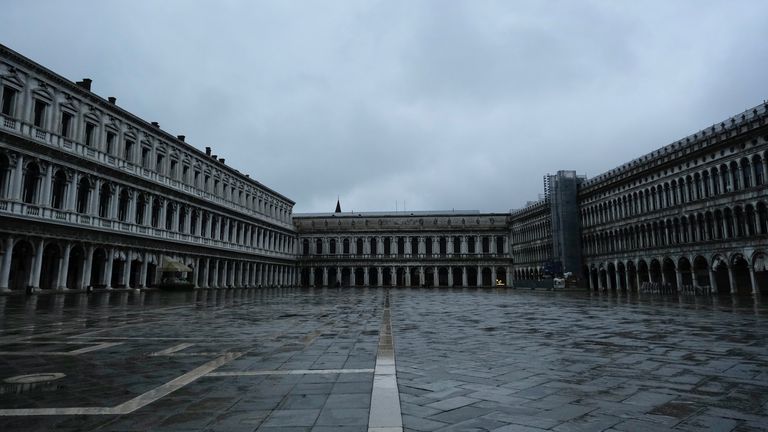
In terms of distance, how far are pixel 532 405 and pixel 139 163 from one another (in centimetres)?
4097

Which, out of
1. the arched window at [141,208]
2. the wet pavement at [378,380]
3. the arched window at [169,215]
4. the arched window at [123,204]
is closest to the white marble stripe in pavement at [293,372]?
the wet pavement at [378,380]

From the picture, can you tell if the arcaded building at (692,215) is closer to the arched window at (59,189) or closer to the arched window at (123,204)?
the arched window at (123,204)

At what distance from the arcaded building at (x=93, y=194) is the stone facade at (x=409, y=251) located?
3170 centimetres

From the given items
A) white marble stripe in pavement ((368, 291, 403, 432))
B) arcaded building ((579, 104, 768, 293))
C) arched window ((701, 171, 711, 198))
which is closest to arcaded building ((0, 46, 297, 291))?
white marble stripe in pavement ((368, 291, 403, 432))

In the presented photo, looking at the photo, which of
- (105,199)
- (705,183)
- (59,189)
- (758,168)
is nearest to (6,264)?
(59,189)

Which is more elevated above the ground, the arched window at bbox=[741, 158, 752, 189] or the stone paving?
the arched window at bbox=[741, 158, 752, 189]

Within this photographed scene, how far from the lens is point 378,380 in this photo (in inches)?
234

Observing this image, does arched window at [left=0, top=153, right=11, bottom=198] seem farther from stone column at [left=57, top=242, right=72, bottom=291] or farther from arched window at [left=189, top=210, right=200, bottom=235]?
arched window at [left=189, top=210, right=200, bottom=235]

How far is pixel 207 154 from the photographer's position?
51062 mm

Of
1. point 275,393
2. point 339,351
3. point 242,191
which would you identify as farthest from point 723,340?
point 242,191

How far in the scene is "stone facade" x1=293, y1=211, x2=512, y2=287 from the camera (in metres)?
84.2

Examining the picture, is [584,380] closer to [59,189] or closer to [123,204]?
[59,189]

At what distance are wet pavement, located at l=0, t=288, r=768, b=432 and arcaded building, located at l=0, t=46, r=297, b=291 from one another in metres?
21.1

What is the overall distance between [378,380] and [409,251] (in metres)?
79.7
